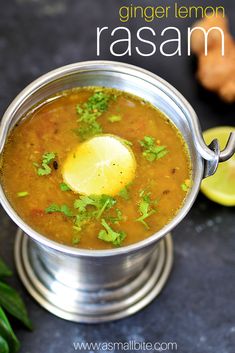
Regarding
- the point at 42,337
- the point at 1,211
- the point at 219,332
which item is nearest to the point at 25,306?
the point at 42,337

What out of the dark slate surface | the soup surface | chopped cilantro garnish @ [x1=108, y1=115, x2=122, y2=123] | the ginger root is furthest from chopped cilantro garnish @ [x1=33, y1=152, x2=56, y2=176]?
the ginger root

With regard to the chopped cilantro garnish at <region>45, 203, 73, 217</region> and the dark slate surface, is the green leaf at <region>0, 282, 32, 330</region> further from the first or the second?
the chopped cilantro garnish at <region>45, 203, 73, 217</region>

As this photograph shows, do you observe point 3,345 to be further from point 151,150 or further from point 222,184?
point 222,184

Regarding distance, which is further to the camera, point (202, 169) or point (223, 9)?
point (223, 9)

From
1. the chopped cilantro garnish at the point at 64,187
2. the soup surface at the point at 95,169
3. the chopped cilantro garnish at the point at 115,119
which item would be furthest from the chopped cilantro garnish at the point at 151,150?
the chopped cilantro garnish at the point at 64,187

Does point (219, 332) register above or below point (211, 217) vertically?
below

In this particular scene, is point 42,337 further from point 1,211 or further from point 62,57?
point 62,57

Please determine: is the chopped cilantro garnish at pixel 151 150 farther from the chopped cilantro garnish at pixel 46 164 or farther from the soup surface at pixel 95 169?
the chopped cilantro garnish at pixel 46 164
